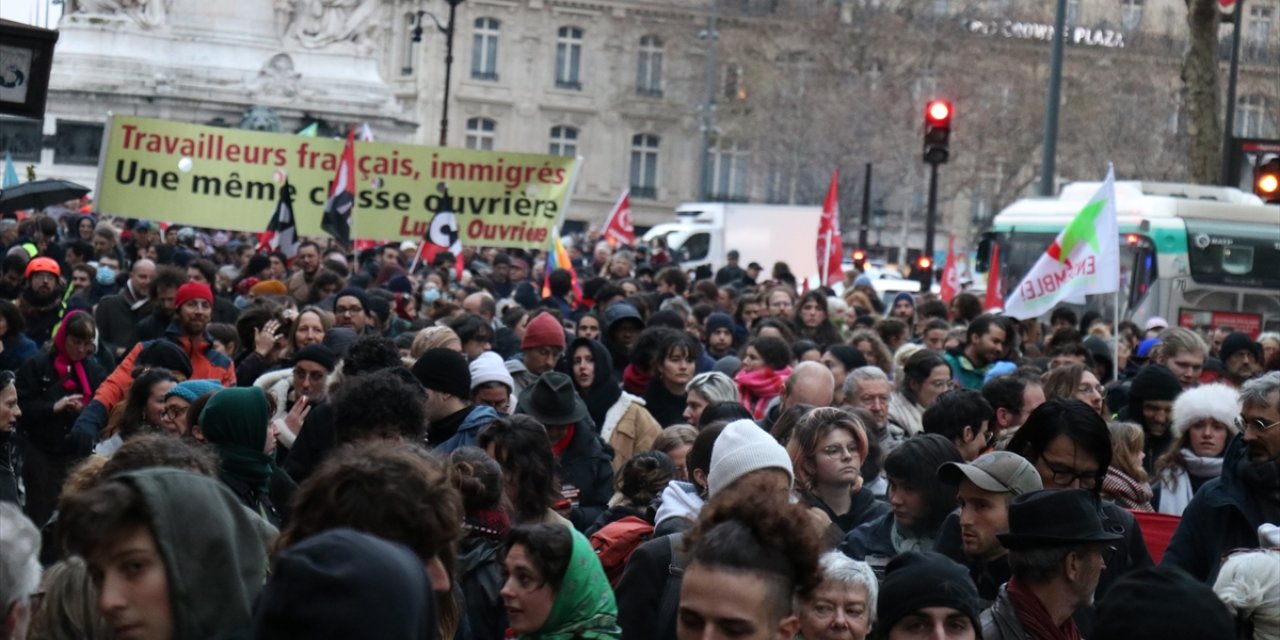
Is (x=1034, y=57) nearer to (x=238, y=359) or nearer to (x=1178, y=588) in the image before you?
(x=238, y=359)

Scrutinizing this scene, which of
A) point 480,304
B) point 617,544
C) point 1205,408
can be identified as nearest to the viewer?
point 617,544

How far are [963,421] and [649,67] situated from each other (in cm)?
6041

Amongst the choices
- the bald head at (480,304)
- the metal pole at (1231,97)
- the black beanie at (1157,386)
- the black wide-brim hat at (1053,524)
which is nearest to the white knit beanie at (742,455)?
the black wide-brim hat at (1053,524)

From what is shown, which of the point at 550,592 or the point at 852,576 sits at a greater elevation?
the point at 852,576

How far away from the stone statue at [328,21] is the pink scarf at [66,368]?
94.5 feet

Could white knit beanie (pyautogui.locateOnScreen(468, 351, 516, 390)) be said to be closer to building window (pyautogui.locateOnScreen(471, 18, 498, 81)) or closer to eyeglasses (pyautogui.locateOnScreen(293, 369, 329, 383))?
eyeglasses (pyautogui.locateOnScreen(293, 369, 329, 383))

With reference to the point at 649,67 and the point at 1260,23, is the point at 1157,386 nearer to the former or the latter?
the point at 1260,23

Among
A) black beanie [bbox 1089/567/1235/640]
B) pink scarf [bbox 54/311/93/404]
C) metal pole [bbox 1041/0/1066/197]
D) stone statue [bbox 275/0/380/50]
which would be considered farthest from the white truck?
black beanie [bbox 1089/567/1235/640]

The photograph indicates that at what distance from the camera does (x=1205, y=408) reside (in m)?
8.27

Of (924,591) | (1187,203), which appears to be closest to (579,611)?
(924,591)

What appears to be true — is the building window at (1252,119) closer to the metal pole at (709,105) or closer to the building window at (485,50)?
the metal pole at (709,105)

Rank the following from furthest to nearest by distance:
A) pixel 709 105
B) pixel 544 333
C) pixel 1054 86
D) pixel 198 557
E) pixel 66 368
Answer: pixel 709 105 → pixel 1054 86 → pixel 66 368 → pixel 544 333 → pixel 198 557

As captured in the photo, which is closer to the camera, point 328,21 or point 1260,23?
point 328,21

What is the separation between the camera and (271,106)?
38250 millimetres
